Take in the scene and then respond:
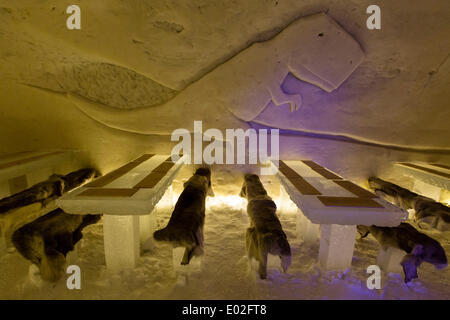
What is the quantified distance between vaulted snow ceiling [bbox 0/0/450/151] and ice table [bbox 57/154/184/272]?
1.43 meters

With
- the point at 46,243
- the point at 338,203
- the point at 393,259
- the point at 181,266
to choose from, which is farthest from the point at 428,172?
the point at 46,243

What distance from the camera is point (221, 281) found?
2127 mm

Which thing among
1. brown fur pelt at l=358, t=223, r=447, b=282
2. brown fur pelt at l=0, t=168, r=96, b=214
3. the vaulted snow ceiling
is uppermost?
the vaulted snow ceiling

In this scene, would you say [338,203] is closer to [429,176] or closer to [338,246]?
[338,246]

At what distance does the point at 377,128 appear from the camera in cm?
367

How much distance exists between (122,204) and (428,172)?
12.8 ft

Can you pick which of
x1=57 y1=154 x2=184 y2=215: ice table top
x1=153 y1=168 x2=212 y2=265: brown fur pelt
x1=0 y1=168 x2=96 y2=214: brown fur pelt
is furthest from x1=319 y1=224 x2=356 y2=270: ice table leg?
x1=0 y1=168 x2=96 y2=214: brown fur pelt

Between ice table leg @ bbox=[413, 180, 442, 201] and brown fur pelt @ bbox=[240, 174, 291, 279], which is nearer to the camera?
brown fur pelt @ bbox=[240, 174, 291, 279]

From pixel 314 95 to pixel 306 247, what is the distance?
216 centimetres

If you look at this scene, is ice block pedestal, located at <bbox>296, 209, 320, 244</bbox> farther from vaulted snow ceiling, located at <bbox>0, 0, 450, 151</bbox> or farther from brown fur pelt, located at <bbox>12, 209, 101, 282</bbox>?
brown fur pelt, located at <bbox>12, 209, 101, 282</bbox>

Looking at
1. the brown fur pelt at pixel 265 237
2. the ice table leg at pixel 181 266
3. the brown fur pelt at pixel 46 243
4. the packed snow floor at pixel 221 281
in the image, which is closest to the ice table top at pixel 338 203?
the brown fur pelt at pixel 265 237

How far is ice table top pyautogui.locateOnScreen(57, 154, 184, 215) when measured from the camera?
1925 millimetres

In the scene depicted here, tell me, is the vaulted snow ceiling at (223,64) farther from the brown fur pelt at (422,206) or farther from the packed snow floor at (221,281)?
the packed snow floor at (221,281)

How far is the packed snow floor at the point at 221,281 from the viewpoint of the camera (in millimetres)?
1976
